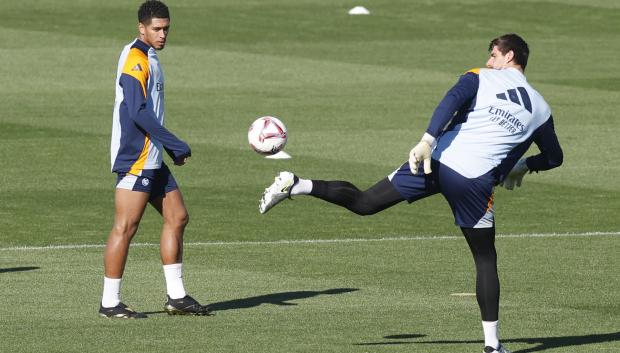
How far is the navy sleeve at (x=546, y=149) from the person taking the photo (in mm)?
12789

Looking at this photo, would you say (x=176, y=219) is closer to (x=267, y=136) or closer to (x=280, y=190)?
(x=267, y=136)

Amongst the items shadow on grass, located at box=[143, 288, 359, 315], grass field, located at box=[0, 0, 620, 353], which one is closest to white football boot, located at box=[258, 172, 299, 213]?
grass field, located at box=[0, 0, 620, 353]

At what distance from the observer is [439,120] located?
12.1 m

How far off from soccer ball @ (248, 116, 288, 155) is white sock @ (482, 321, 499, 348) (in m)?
2.66

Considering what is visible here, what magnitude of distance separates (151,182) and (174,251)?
23.3 inches

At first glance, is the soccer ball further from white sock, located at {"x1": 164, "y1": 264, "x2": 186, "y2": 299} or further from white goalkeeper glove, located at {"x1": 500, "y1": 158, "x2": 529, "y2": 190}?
white goalkeeper glove, located at {"x1": 500, "y1": 158, "x2": 529, "y2": 190}

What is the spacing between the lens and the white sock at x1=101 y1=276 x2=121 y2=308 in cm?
1392

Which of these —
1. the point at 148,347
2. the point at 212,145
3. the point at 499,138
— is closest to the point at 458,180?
the point at 499,138

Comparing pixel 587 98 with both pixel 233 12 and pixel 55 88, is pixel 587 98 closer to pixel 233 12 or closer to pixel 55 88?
pixel 55 88

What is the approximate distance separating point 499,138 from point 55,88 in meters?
22.0

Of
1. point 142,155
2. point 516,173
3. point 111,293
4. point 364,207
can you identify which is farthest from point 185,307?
point 516,173

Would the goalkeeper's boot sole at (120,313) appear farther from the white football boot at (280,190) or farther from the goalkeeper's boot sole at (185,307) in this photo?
the white football boot at (280,190)

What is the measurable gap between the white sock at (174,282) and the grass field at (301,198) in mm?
200

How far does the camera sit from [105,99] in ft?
105
